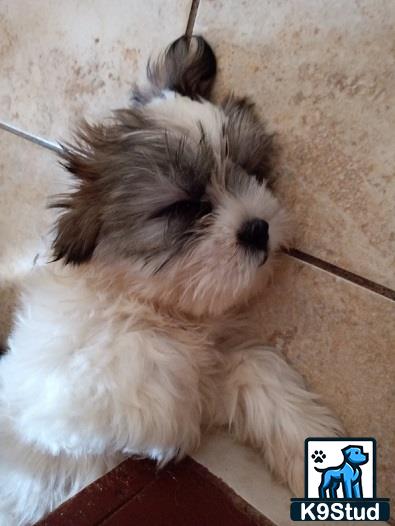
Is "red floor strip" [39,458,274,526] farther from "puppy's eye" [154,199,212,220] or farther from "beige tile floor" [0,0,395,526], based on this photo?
"puppy's eye" [154,199,212,220]

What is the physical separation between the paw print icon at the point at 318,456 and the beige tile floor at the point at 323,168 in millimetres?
93

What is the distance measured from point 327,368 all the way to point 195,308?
25 cm

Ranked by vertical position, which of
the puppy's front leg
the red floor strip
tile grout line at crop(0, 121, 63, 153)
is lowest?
the red floor strip

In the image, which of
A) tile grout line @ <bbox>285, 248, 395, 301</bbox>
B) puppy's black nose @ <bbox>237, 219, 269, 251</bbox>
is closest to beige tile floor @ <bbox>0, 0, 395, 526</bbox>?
tile grout line @ <bbox>285, 248, 395, 301</bbox>

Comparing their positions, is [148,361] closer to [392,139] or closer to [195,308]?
[195,308]

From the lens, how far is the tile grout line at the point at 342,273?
2.69 feet

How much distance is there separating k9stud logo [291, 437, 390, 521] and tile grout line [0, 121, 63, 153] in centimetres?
88

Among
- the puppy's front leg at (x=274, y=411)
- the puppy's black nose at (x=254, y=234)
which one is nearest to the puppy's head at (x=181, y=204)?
the puppy's black nose at (x=254, y=234)

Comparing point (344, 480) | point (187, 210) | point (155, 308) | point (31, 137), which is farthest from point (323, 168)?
point (31, 137)

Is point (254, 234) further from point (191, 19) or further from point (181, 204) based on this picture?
point (191, 19)

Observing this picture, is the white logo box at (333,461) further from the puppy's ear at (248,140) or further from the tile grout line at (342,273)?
the puppy's ear at (248,140)

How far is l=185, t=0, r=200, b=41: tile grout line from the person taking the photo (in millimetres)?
979

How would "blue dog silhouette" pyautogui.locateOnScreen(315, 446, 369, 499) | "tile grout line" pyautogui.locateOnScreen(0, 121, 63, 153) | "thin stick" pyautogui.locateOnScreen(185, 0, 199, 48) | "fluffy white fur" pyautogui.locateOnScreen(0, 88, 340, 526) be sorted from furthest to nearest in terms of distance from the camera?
"tile grout line" pyautogui.locateOnScreen(0, 121, 63, 153)
"thin stick" pyautogui.locateOnScreen(185, 0, 199, 48)
"fluffy white fur" pyautogui.locateOnScreen(0, 88, 340, 526)
"blue dog silhouette" pyautogui.locateOnScreen(315, 446, 369, 499)

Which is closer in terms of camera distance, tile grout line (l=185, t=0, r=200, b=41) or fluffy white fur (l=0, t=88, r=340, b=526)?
fluffy white fur (l=0, t=88, r=340, b=526)
